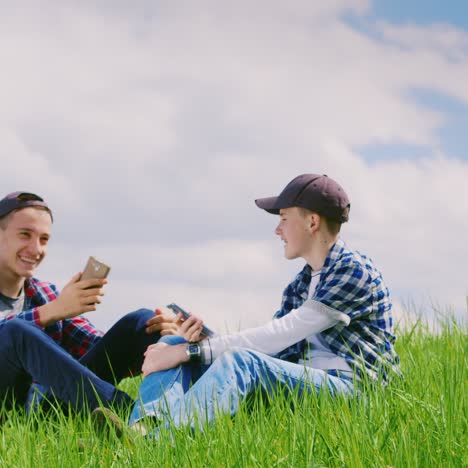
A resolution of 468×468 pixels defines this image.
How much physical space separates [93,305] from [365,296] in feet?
5.12

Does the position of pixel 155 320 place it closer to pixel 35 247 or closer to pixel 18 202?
pixel 35 247

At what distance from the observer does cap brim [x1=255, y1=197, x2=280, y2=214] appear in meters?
4.53

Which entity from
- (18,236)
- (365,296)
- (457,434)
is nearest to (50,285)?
(18,236)

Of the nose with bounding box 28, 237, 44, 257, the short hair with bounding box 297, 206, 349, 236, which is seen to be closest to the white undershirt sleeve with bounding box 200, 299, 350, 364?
the short hair with bounding box 297, 206, 349, 236

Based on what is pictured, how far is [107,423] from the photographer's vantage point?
3.57 m

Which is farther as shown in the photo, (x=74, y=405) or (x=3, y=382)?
(x=3, y=382)

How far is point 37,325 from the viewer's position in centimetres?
464

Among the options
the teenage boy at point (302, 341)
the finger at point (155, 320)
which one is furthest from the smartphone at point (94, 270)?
the teenage boy at point (302, 341)

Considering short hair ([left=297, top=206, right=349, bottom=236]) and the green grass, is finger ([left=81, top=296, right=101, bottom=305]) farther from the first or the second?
short hair ([left=297, top=206, right=349, bottom=236])

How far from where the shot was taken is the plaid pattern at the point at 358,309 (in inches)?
158

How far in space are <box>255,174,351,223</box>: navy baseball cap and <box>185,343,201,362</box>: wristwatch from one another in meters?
0.94

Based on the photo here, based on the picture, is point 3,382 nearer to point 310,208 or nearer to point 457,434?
point 310,208

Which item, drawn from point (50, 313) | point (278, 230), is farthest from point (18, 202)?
point (278, 230)

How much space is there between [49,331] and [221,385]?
1.92 meters
